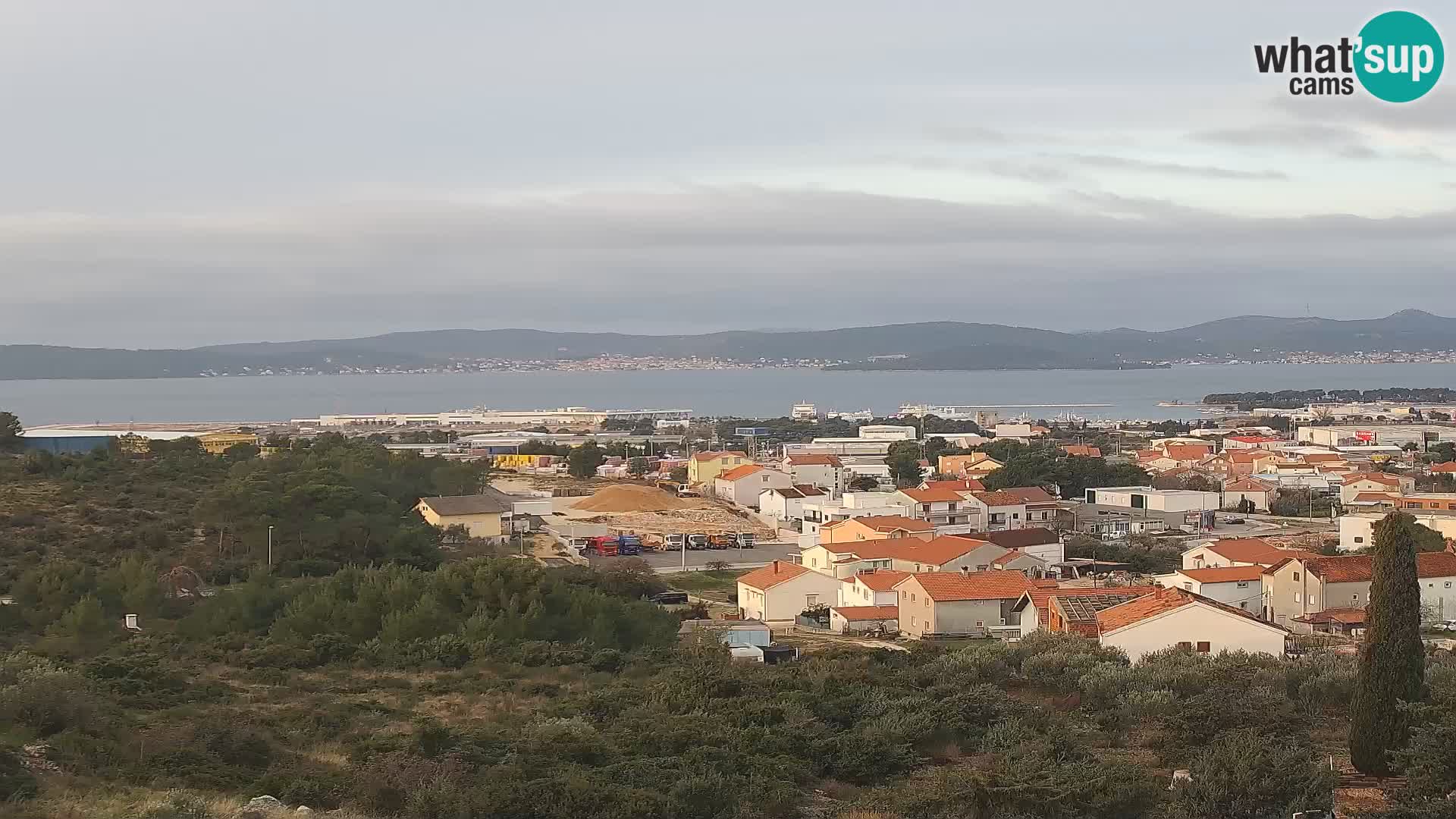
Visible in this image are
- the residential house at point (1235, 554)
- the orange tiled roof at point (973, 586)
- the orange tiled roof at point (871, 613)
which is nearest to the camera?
the orange tiled roof at point (973, 586)

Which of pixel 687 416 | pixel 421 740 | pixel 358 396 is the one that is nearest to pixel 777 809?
pixel 421 740

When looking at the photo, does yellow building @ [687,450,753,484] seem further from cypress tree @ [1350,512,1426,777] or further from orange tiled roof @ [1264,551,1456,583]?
cypress tree @ [1350,512,1426,777]

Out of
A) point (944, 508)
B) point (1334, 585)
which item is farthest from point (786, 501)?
point (1334, 585)

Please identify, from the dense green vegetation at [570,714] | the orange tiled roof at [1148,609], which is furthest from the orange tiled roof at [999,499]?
the dense green vegetation at [570,714]

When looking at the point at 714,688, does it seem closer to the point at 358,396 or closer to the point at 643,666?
the point at 643,666

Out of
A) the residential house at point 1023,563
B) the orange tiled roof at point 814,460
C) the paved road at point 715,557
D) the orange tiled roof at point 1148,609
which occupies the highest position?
the orange tiled roof at point 1148,609

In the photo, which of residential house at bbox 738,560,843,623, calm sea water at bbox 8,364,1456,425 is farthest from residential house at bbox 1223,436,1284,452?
calm sea water at bbox 8,364,1456,425

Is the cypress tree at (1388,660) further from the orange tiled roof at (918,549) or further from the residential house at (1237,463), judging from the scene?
the residential house at (1237,463)
